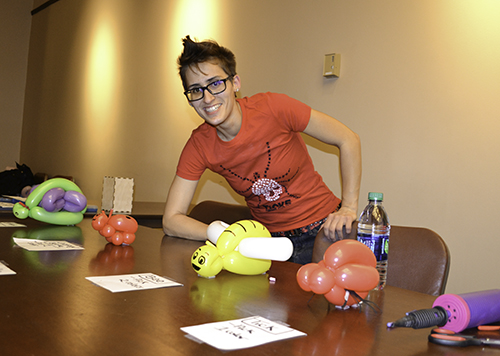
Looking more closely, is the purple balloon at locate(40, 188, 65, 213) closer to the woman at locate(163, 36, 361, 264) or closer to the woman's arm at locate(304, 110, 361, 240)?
the woman at locate(163, 36, 361, 264)

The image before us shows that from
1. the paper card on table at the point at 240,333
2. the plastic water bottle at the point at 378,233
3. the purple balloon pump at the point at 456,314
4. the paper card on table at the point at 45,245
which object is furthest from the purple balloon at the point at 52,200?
the purple balloon pump at the point at 456,314

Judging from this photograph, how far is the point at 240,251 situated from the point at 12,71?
7445 mm

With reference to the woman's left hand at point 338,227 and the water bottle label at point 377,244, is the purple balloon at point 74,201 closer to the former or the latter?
the woman's left hand at point 338,227

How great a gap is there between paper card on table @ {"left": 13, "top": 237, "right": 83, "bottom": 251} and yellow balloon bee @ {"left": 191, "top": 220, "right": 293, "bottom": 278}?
1.60ft

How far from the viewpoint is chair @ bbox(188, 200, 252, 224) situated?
2.20m

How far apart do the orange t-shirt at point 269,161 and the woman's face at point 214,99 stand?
0.07m

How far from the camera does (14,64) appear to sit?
23.3ft

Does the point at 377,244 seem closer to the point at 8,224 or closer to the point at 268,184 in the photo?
the point at 268,184

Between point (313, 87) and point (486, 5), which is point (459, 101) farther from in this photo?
point (313, 87)

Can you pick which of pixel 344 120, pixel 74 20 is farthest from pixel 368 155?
pixel 74 20

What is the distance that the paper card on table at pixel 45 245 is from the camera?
1265mm

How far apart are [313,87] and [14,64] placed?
20.3ft

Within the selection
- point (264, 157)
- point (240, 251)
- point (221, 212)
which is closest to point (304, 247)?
point (264, 157)

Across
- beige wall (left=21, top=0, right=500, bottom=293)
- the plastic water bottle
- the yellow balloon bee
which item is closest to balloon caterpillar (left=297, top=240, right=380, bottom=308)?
the yellow balloon bee
